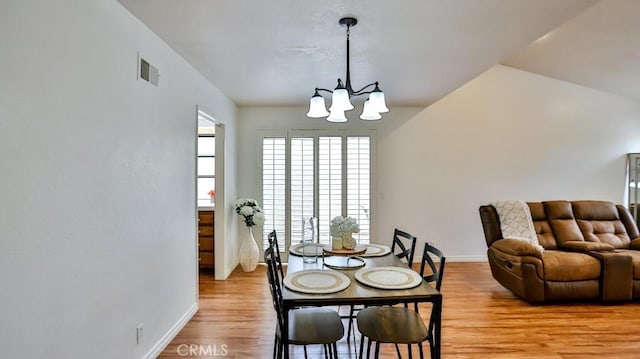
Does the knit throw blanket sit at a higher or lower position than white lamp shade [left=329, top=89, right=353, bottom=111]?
lower

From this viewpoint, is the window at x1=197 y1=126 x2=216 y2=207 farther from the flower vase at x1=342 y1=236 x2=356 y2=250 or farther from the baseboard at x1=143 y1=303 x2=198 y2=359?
the flower vase at x1=342 y1=236 x2=356 y2=250

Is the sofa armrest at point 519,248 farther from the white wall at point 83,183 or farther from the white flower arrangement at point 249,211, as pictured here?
the white wall at point 83,183

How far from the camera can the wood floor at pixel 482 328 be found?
272 centimetres

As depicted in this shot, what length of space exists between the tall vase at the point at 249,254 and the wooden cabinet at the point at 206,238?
0.40 meters

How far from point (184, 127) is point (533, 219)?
13.7ft

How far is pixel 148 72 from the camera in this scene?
2.54 m

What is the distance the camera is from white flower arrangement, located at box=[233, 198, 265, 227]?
485 centimetres

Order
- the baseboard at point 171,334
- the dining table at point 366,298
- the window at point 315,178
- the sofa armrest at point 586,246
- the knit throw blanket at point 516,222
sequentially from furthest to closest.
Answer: the window at point 315,178
the knit throw blanket at point 516,222
the sofa armrest at point 586,246
the baseboard at point 171,334
the dining table at point 366,298

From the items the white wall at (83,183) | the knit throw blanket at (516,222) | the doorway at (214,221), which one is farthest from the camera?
the doorway at (214,221)

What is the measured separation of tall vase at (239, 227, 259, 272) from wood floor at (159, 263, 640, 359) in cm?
69

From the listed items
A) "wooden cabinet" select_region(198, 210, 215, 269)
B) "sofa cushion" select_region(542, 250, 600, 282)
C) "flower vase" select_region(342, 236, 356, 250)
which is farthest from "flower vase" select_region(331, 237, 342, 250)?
"wooden cabinet" select_region(198, 210, 215, 269)

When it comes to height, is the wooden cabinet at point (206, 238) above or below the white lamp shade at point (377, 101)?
below

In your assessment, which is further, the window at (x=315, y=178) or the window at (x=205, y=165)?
the window at (x=205, y=165)

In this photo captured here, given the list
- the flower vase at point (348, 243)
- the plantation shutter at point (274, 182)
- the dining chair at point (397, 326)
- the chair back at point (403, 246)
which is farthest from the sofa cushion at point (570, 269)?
the plantation shutter at point (274, 182)
